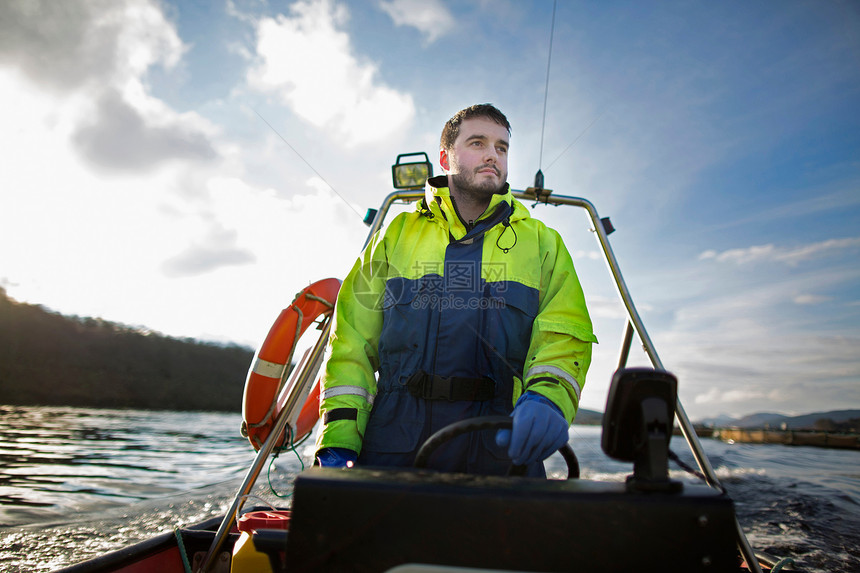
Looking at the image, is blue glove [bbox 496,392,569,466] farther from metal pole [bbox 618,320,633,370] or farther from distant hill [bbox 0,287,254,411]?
distant hill [bbox 0,287,254,411]

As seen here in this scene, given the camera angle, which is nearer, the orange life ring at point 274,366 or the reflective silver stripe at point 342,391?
the reflective silver stripe at point 342,391

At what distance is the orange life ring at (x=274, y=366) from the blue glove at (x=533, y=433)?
1.67 m

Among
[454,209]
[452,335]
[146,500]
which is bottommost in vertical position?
[146,500]

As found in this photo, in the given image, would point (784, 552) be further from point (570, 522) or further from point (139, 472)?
point (139, 472)

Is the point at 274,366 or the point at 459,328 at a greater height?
the point at 459,328

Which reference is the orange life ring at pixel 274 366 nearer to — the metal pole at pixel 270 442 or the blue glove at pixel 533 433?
the metal pole at pixel 270 442

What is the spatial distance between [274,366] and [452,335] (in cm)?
132

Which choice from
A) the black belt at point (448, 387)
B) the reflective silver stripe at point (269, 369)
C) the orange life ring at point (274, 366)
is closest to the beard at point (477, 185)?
the black belt at point (448, 387)

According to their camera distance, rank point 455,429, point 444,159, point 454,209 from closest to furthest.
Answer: point 455,429 < point 454,209 < point 444,159

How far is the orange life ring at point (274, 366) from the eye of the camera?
2432 mm

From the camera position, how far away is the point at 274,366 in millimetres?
2479

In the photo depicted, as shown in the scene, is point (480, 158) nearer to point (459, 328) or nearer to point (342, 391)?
point (459, 328)

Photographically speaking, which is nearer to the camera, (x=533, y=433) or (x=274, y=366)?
(x=533, y=433)

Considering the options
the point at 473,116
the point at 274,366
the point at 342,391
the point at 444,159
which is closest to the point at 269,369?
the point at 274,366
